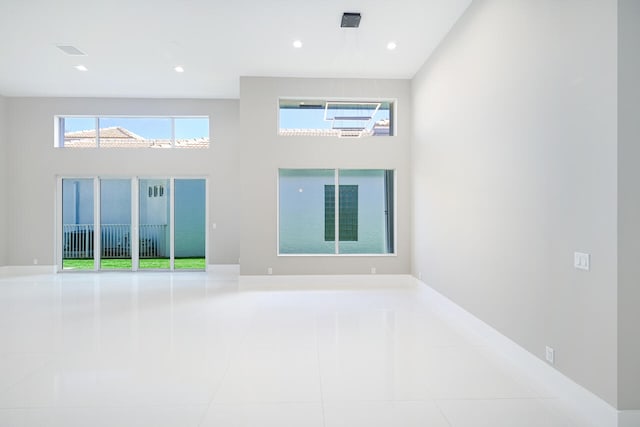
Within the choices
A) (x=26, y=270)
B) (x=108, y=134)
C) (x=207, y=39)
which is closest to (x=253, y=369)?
(x=207, y=39)

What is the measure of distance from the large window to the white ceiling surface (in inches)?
79.3

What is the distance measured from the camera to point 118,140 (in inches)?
340

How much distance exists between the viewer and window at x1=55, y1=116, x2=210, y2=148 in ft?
28.2

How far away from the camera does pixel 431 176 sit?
593cm

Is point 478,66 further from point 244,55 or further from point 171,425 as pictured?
point 171,425

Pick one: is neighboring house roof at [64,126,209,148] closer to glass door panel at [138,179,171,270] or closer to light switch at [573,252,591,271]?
glass door panel at [138,179,171,270]

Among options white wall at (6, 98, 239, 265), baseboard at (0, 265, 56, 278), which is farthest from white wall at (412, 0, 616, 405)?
baseboard at (0, 265, 56, 278)

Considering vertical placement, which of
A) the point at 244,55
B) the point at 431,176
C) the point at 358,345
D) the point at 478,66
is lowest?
the point at 358,345

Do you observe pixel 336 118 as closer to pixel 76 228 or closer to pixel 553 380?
pixel 553 380

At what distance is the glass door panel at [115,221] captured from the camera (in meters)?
8.72

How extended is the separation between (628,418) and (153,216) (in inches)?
353

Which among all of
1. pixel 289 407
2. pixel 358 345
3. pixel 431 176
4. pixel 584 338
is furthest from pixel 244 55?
pixel 584 338

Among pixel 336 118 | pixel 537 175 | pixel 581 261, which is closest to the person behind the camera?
pixel 581 261

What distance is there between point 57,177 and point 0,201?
129 centimetres
